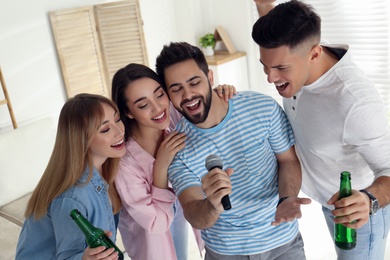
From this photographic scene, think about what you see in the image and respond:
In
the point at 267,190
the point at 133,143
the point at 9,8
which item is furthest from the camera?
the point at 9,8

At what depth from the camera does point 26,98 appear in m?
3.80

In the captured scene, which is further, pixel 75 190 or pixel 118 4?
pixel 118 4

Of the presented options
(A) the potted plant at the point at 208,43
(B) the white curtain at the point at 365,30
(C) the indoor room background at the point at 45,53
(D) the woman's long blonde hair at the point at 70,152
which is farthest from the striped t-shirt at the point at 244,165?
(A) the potted plant at the point at 208,43

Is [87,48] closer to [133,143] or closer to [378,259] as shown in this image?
[133,143]

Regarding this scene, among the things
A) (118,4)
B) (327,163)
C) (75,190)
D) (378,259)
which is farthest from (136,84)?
(118,4)

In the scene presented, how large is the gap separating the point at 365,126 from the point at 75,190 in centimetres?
97

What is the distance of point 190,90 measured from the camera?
1.63 metres

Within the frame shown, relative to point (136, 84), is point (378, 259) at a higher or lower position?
lower

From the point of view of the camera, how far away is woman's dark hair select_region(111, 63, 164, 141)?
1.68 meters

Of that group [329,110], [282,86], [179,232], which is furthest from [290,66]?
[179,232]

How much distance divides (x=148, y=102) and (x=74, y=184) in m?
0.39

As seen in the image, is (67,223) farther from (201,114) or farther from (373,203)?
(373,203)

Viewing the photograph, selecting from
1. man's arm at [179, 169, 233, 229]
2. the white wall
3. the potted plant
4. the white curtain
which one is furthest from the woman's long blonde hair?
the potted plant

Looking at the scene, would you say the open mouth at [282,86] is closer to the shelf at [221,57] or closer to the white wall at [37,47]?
the white wall at [37,47]
